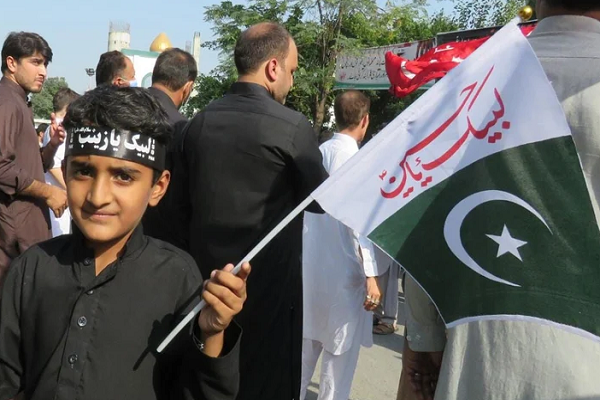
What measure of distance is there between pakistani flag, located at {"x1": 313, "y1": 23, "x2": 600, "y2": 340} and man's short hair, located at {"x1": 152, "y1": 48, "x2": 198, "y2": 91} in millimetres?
2659

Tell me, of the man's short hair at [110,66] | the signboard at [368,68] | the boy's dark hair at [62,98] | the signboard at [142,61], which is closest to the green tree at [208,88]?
the signboard at [368,68]

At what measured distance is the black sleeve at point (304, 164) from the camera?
10.1ft

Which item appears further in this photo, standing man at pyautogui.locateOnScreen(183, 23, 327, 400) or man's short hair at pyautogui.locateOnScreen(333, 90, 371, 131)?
man's short hair at pyautogui.locateOnScreen(333, 90, 371, 131)

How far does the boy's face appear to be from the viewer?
72.6 inches

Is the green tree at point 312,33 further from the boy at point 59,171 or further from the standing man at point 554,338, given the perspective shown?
the standing man at point 554,338

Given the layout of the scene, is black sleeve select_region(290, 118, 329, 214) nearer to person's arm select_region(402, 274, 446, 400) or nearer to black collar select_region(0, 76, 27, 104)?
person's arm select_region(402, 274, 446, 400)

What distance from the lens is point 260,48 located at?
336 centimetres

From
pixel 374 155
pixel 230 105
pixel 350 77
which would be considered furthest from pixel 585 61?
pixel 350 77

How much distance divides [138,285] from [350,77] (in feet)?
44.1

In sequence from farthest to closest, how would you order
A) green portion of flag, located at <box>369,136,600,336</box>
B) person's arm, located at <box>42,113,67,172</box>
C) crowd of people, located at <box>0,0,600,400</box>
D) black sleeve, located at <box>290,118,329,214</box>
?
person's arm, located at <box>42,113,67,172</box>, black sleeve, located at <box>290,118,329,214</box>, crowd of people, located at <box>0,0,600,400</box>, green portion of flag, located at <box>369,136,600,336</box>

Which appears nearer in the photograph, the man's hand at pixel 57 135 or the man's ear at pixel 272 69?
the man's ear at pixel 272 69

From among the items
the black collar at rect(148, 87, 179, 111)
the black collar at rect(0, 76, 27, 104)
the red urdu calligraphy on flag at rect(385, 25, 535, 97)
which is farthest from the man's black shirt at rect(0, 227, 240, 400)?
the red urdu calligraphy on flag at rect(385, 25, 535, 97)

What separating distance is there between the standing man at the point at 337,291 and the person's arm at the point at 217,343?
2817mm

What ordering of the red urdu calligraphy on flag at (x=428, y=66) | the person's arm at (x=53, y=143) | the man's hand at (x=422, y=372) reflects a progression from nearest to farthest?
the man's hand at (x=422, y=372), the person's arm at (x=53, y=143), the red urdu calligraphy on flag at (x=428, y=66)
